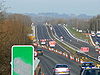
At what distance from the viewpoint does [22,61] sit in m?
5.25

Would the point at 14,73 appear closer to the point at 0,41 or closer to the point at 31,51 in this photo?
the point at 31,51

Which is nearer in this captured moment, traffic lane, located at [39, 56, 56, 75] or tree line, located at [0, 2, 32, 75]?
tree line, located at [0, 2, 32, 75]

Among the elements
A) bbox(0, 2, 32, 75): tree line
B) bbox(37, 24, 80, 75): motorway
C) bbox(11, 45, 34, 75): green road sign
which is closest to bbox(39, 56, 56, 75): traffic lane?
bbox(37, 24, 80, 75): motorway

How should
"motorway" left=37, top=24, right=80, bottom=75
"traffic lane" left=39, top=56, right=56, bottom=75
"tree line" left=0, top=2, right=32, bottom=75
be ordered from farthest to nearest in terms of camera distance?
"motorway" left=37, top=24, right=80, bottom=75 < "traffic lane" left=39, top=56, right=56, bottom=75 < "tree line" left=0, top=2, right=32, bottom=75

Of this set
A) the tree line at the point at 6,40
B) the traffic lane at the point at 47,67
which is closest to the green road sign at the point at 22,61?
the tree line at the point at 6,40

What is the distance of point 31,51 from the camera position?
17.4 feet

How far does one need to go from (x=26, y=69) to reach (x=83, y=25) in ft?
575

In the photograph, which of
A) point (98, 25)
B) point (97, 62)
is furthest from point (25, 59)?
point (98, 25)

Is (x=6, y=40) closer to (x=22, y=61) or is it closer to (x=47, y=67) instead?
(x=22, y=61)

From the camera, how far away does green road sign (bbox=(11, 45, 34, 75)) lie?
17.2ft

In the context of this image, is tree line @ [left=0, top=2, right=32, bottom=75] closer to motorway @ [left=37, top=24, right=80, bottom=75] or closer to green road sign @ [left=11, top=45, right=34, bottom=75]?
motorway @ [left=37, top=24, right=80, bottom=75]

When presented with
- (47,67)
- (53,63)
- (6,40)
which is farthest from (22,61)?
(53,63)

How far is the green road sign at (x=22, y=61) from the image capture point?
5.24 meters

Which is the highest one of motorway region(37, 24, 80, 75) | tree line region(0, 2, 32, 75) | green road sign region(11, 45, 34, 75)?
green road sign region(11, 45, 34, 75)
